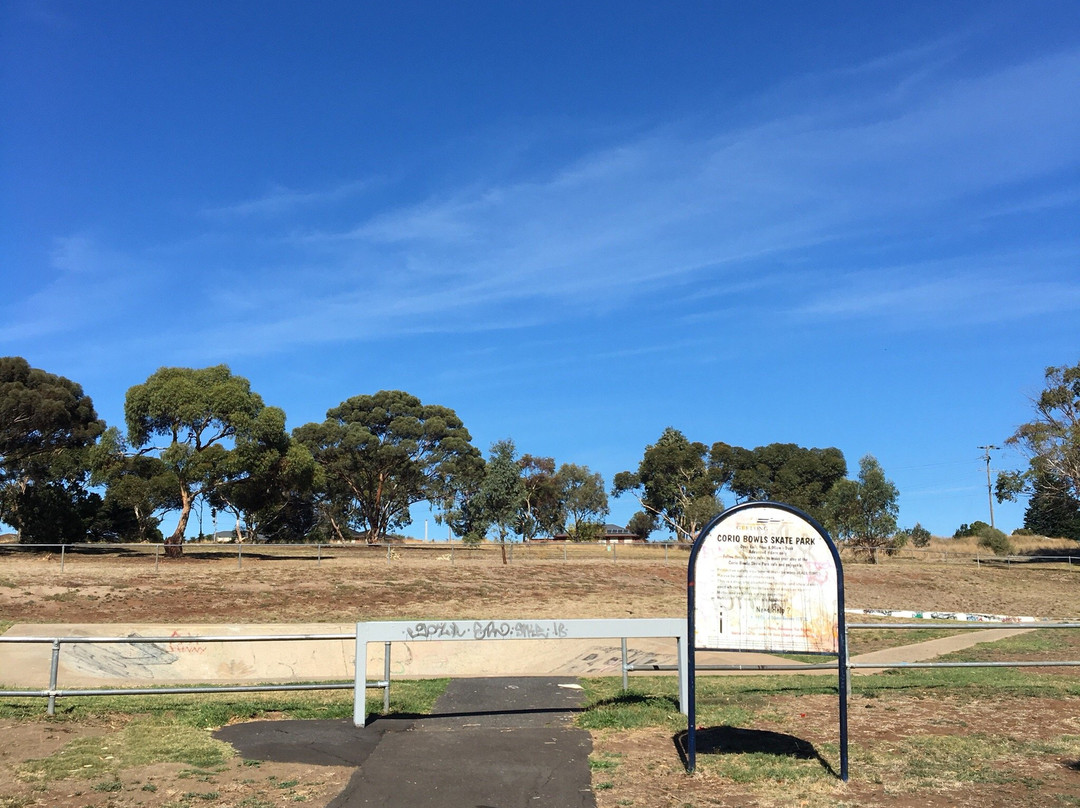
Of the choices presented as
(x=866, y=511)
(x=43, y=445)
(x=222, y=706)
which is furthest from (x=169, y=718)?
(x=866, y=511)

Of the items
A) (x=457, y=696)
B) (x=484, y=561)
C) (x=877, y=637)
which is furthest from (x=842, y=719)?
(x=484, y=561)

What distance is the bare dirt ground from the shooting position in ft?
21.3

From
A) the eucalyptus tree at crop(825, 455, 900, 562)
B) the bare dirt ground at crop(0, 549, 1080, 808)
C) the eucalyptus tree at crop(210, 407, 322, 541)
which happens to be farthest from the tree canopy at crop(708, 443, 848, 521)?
the eucalyptus tree at crop(210, 407, 322, 541)

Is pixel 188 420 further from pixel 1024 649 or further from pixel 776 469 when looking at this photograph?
pixel 776 469

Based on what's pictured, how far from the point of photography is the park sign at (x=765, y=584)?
283 inches

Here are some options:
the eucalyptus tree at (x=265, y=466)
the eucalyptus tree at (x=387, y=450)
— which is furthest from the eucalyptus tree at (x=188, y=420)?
the eucalyptus tree at (x=387, y=450)

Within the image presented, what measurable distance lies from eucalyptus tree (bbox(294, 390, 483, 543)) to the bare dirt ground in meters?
24.1

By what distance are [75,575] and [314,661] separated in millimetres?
15472

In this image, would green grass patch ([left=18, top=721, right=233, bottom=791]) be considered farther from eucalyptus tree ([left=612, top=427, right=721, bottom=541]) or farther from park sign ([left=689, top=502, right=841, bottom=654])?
Result: eucalyptus tree ([left=612, top=427, right=721, bottom=541])

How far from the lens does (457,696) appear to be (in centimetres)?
1088

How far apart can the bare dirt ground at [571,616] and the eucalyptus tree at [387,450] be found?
950 inches

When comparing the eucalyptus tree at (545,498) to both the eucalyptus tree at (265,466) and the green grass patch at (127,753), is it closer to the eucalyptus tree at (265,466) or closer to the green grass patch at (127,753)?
the eucalyptus tree at (265,466)

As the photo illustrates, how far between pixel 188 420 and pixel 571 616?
21606 millimetres

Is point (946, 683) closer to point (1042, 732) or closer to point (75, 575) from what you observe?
point (1042, 732)
